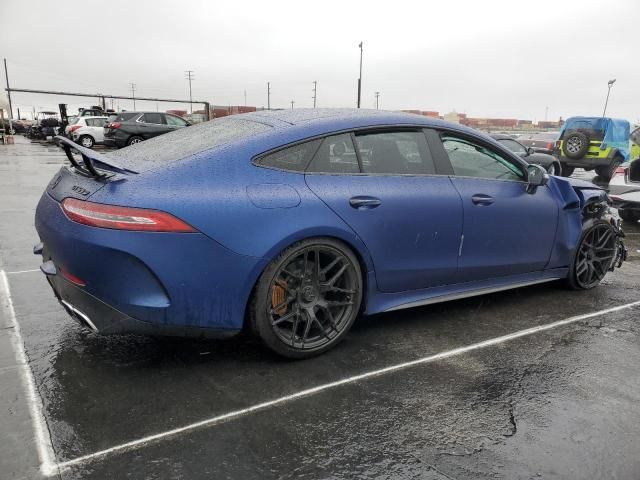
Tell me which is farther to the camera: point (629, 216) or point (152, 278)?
point (629, 216)

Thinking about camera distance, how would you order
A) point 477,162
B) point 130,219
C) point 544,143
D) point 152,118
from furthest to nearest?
point 152,118 < point 544,143 < point 477,162 < point 130,219

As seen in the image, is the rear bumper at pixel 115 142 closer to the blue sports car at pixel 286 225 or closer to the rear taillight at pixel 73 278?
the blue sports car at pixel 286 225

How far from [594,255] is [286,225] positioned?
3264 millimetres

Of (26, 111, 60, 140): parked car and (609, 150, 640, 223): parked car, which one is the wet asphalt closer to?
(609, 150, 640, 223): parked car

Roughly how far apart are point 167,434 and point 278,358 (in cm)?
87

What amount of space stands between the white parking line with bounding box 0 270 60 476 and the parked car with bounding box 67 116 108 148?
22729 mm

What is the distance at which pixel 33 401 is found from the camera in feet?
8.35

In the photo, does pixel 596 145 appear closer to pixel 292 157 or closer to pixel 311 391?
Answer: pixel 292 157

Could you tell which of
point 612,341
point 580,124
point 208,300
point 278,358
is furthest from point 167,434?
point 580,124

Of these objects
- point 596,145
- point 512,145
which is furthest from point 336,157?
point 596,145

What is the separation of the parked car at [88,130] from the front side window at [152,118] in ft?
12.5

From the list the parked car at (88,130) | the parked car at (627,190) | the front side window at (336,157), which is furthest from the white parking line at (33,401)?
the parked car at (88,130)

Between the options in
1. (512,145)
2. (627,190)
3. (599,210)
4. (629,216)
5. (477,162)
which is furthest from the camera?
(512,145)

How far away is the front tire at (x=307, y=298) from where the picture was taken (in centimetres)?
283
